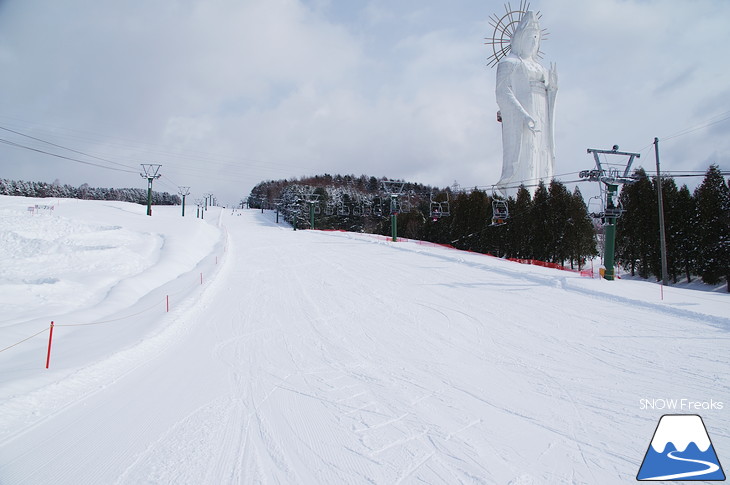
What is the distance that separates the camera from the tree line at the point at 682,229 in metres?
24.8

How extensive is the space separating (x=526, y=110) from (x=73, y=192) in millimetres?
141533

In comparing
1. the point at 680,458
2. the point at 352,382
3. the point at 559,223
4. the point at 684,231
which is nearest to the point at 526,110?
the point at 559,223

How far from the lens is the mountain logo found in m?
3.59

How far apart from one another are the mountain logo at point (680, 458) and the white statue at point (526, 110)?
35.4 meters

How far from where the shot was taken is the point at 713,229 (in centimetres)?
2538

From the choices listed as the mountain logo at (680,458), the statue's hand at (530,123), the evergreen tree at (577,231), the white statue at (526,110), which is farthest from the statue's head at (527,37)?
the mountain logo at (680,458)

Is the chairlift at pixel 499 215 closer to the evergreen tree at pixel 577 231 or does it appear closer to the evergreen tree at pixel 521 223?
the evergreen tree at pixel 521 223

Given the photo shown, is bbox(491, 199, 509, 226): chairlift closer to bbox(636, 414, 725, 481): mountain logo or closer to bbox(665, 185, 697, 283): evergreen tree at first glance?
bbox(665, 185, 697, 283): evergreen tree

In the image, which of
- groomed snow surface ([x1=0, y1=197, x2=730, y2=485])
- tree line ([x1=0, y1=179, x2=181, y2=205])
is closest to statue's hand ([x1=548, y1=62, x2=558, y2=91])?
groomed snow surface ([x1=0, y1=197, x2=730, y2=485])

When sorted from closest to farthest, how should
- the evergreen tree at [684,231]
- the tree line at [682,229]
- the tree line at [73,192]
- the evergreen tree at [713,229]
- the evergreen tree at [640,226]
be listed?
1. the evergreen tree at [713,229]
2. the tree line at [682,229]
3. the evergreen tree at [684,231]
4. the evergreen tree at [640,226]
5. the tree line at [73,192]

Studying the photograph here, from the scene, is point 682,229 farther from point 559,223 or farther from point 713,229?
point 559,223

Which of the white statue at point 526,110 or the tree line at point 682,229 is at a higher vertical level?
the white statue at point 526,110

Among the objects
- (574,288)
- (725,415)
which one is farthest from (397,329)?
(574,288)

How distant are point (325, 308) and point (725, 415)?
28.5 ft
